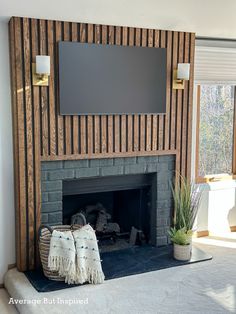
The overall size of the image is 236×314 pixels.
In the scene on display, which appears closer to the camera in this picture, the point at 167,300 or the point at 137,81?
the point at 167,300

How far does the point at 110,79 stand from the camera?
12.9 feet

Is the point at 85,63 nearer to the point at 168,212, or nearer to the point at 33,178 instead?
the point at 33,178

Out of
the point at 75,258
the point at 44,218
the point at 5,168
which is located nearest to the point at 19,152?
the point at 5,168

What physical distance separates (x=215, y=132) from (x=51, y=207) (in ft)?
7.14

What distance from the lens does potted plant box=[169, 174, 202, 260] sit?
408cm

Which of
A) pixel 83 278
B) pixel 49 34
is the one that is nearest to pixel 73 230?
pixel 83 278

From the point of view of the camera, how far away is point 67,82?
3746mm

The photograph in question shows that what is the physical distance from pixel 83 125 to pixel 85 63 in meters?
0.55

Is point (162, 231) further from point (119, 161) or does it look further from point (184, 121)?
point (184, 121)

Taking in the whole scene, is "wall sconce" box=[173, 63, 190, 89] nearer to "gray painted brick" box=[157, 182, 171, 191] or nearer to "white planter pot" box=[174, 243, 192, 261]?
"gray painted brick" box=[157, 182, 171, 191]

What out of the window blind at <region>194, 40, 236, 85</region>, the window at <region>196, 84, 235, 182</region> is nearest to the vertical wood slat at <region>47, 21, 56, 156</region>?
the window blind at <region>194, 40, 236, 85</region>

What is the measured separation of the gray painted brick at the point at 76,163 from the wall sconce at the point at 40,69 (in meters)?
0.74

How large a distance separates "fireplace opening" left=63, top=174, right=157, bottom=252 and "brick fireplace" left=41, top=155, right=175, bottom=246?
11 mm

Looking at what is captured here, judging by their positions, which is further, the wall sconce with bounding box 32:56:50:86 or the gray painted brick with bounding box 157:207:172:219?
the gray painted brick with bounding box 157:207:172:219
